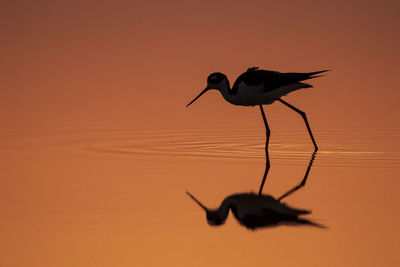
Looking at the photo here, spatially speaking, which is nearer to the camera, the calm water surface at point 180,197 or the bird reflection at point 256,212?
the calm water surface at point 180,197

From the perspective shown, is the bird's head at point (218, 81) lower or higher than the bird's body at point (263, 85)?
higher

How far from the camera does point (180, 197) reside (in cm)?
586

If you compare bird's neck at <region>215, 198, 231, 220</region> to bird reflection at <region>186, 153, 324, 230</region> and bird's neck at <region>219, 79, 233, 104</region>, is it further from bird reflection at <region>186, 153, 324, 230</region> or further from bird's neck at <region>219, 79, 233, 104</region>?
bird's neck at <region>219, 79, 233, 104</region>

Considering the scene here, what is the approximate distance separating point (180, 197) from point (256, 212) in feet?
2.59

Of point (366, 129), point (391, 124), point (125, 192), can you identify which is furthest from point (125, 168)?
point (391, 124)

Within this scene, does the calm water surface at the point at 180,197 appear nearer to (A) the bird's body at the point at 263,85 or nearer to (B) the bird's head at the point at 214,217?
(B) the bird's head at the point at 214,217

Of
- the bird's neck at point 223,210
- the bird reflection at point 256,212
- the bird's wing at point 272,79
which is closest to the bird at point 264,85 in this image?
the bird's wing at point 272,79

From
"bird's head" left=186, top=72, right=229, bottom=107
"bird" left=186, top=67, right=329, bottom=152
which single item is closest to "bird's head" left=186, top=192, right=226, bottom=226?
"bird" left=186, top=67, right=329, bottom=152

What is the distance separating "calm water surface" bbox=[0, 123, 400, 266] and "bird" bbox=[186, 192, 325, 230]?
0.08m

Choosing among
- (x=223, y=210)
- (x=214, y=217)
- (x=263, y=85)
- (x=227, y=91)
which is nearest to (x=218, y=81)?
(x=227, y=91)

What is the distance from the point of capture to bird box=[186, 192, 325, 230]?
5.01 metres

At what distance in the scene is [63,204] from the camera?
5645 mm

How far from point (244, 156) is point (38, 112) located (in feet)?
16.6

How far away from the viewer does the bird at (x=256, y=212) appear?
5.01 meters
